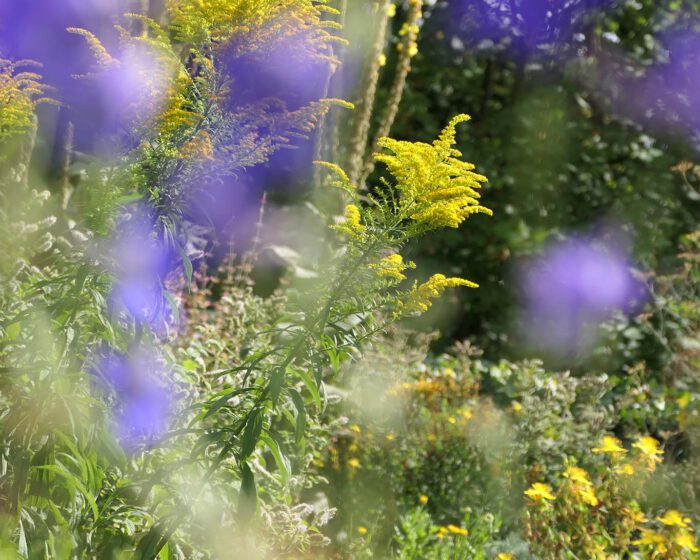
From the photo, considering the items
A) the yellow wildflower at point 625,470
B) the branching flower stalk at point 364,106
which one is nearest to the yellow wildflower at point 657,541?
the yellow wildflower at point 625,470

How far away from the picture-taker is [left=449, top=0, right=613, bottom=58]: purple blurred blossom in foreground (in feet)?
23.7

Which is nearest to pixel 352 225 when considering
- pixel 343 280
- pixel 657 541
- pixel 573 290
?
pixel 343 280

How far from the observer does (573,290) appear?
7.13 meters

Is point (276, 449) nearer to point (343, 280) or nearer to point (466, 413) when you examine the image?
point (343, 280)

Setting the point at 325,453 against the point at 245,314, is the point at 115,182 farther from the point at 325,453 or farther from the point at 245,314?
the point at 325,453

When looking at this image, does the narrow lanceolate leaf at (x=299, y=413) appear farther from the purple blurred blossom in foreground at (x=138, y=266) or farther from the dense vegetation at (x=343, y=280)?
the purple blurred blossom in foreground at (x=138, y=266)

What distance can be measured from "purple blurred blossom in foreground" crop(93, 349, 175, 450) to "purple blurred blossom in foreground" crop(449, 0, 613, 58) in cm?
534

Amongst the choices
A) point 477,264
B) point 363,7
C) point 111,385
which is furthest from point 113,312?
point 477,264

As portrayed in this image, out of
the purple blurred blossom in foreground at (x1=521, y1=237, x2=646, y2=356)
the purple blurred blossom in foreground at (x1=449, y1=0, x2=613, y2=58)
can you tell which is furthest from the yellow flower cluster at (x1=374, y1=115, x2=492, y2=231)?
the purple blurred blossom in foreground at (x1=449, y1=0, x2=613, y2=58)

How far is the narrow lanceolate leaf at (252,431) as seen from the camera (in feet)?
7.67

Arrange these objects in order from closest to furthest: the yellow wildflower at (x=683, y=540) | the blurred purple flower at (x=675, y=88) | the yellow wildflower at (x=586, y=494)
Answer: the yellow wildflower at (x=683, y=540) → the yellow wildflower at (x=586, y=494) → the blurred purple flower at (x=675, y=88)

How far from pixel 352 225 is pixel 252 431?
0.68m

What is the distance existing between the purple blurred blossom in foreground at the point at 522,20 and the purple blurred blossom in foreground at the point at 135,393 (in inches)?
210

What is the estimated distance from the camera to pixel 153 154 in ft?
8.28
